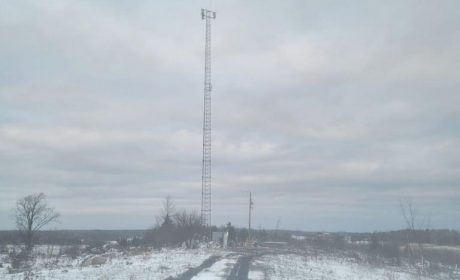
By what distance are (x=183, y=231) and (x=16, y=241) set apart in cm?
2730

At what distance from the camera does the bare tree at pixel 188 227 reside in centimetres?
8194

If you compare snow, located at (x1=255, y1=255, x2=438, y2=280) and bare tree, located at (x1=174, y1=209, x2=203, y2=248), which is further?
bare tree, located at (x1=174, y1=209, x2=203, y2=248)

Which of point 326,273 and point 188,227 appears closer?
point 326,273

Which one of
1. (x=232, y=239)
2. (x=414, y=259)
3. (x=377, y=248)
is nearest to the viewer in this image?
(x=414, y=259)

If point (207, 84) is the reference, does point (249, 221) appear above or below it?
below

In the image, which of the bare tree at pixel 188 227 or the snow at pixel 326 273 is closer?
the snow at pixel 326 273

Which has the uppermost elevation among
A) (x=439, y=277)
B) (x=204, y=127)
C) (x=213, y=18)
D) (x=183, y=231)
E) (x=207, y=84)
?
(x=213, y=18)

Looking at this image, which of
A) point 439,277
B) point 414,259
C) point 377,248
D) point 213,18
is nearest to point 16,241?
point 213,18

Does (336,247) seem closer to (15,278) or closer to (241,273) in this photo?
(241,273)

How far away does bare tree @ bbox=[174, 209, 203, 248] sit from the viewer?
269 feet

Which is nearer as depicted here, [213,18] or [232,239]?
[213,18]

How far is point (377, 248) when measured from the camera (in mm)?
68375

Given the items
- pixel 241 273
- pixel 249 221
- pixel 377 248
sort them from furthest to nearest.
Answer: pixel 249 221, pixel 377 248, pixel 241 273

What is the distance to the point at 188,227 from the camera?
84.9m
